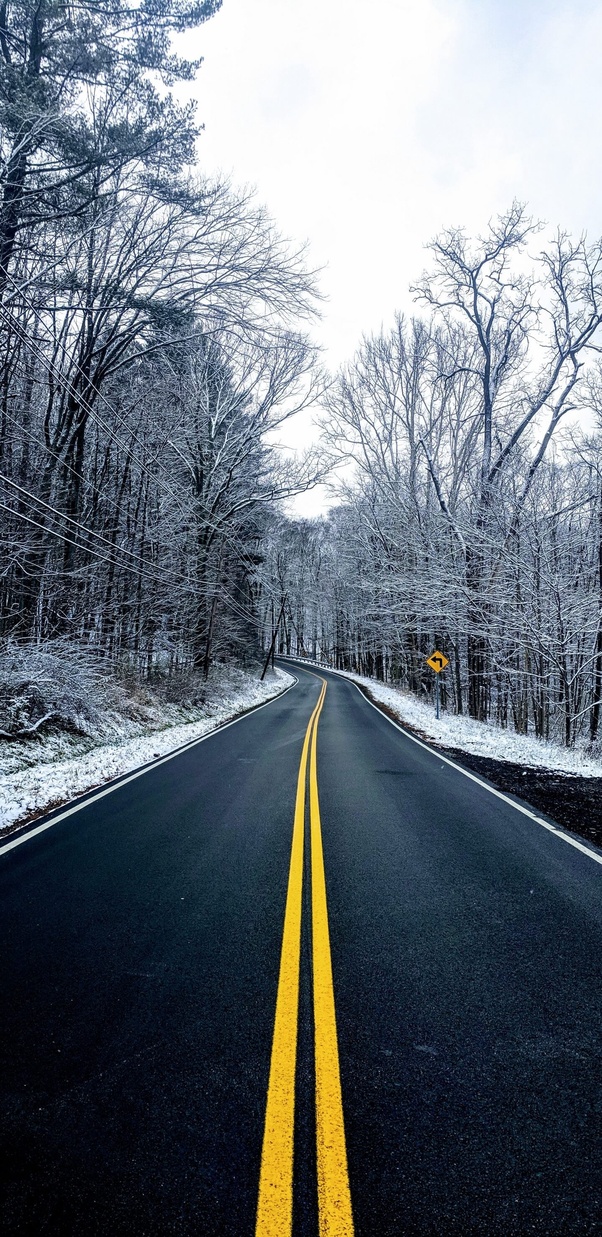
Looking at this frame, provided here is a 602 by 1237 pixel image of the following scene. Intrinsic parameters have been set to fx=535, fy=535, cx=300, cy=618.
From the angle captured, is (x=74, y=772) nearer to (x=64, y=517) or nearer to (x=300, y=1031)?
(x=64, y=517)

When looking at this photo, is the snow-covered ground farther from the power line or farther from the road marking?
the power line

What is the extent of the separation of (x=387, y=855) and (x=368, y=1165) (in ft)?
10.4

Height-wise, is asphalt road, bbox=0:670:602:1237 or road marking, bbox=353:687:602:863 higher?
asphalt road, bbox=0:670:602:1237

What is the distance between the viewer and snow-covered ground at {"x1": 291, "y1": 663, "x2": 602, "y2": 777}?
10219 millimetres

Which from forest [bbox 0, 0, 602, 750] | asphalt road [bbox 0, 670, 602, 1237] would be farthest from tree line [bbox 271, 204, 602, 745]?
asphalt road [bbox 0, 670, 602, 1237]

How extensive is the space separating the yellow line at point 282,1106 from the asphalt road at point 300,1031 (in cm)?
4

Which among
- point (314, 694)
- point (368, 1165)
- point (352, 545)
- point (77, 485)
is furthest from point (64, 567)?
point (352, 545)

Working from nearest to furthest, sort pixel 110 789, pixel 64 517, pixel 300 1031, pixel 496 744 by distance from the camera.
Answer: pixel 300 1031
pixel 110 789
pixel 64 517
pixel 496 744

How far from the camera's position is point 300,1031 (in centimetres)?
254

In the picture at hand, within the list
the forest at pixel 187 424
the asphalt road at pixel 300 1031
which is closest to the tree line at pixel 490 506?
the forest at pixel 187 424

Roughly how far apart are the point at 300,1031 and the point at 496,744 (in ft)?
36.5

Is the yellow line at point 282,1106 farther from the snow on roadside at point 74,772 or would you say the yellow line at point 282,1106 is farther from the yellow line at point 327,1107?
the snow on roadside at point 74,772

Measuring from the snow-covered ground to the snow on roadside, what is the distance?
6455mm

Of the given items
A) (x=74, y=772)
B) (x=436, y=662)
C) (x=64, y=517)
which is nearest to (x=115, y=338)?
(x=64, y=517)
